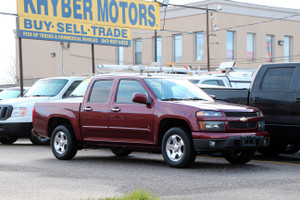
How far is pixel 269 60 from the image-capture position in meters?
43.7

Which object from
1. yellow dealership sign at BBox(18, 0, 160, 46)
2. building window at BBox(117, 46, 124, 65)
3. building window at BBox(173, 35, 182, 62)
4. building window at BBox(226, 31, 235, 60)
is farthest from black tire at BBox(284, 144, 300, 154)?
building window at BBox(117, 46, 124, 65)

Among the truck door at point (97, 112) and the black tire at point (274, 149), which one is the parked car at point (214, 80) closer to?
the black tire at point (274, 149)

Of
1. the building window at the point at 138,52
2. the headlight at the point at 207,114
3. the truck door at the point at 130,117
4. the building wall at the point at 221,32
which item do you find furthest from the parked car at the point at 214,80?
the building window at the point at 138,52

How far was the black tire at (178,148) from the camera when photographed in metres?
10.5

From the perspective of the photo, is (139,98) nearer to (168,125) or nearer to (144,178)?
(168,125)

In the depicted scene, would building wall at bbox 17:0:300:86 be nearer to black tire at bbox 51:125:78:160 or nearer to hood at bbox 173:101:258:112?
black tire at bbox 51:125:78:160

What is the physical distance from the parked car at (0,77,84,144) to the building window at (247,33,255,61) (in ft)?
86.8

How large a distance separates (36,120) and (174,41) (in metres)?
30.3

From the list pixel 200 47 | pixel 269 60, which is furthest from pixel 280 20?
pixel 200 47

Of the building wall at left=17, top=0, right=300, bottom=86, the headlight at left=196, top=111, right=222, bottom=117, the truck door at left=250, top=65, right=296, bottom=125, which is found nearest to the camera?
the headlight at left=196, top=111, right=222, bottom=117

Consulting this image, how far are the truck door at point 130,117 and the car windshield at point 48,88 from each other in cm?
567

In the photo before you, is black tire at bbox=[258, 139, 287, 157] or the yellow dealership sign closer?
black tire at bbox=[258, 139, 287, 157]

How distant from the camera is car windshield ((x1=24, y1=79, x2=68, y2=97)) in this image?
17.2 metres

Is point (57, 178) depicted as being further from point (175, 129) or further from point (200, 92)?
point (200, 92)
